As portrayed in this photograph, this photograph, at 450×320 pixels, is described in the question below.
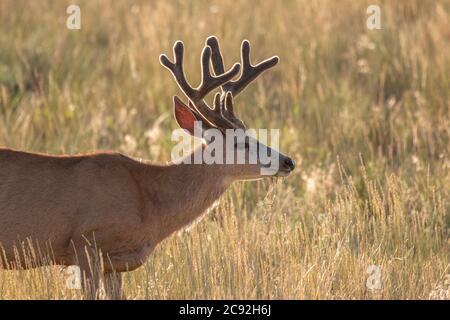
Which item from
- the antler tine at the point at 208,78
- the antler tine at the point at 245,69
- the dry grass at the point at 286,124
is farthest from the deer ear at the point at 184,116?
the dry grass at the point at 286,124

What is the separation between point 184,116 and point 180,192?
504 mm

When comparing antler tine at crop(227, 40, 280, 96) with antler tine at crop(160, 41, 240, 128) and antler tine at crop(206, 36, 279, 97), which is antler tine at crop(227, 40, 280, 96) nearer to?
antler tine at crop(206, 36, 279, 97)

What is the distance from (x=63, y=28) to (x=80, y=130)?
14.5ft

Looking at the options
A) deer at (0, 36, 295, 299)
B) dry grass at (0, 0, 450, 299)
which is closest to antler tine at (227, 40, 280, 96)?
deer at (0, 36, 295, 299)

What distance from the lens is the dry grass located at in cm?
690

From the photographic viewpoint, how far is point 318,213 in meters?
8.61

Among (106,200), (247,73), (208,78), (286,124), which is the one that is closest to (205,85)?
(208,78)

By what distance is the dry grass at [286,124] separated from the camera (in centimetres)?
690

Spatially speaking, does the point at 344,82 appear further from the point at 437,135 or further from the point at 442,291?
the point at 442,291

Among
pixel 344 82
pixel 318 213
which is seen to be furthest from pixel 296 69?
pixel 318 213

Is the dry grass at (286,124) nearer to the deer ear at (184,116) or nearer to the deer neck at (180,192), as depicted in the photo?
the deer neck at (180,192)

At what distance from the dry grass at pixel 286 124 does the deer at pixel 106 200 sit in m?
0.20

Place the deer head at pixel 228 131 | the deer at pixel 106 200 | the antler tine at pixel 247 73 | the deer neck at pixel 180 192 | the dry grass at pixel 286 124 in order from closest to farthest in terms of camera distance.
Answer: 1. the deer at pixel 106 200
2. the dry grass at pixel 286 124
3. the deer neck at pixel 180 192
4. the deer head at pixel 228 131
5. the antler tine at pixel 247 73

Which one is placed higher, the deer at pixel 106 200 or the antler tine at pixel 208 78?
the antler tine at pixel 208 78
